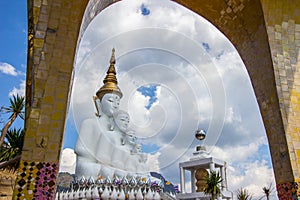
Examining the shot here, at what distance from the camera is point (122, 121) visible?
11719mm

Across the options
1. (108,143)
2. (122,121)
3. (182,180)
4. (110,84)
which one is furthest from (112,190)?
(110,84)

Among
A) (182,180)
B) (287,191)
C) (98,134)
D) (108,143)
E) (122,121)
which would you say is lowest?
(287,191)

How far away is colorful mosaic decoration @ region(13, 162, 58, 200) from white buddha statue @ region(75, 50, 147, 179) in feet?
17.8

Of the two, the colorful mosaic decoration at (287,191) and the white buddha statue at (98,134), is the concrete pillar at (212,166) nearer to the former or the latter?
the white buddha statue at (98,134)

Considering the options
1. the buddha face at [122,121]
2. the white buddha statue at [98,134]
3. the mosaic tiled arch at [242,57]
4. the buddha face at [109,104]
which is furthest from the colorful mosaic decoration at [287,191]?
→ the buddha face at [109,104]

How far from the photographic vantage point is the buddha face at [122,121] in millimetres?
11672

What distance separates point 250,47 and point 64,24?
3.98m

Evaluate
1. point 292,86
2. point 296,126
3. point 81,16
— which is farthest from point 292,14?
point 81,16

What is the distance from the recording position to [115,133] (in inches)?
452

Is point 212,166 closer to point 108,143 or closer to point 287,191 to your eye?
point 108,143

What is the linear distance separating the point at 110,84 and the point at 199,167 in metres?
5.08

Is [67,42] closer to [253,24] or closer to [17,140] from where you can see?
[253,24]

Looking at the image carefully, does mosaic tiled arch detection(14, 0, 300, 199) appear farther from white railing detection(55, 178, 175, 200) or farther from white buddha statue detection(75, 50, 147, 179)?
white buddha statue detection(75, 50, 147, 179)

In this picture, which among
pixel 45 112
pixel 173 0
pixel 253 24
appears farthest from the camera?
pixel 173 0
